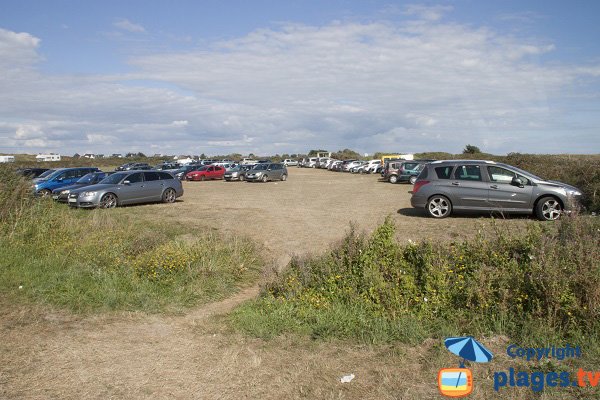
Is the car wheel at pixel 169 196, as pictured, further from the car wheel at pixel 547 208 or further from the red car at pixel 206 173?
the red car at pixel 206 173

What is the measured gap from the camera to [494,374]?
14.9ft

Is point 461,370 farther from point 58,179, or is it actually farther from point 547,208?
point 58,179

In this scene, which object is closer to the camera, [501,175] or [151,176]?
[501,175]

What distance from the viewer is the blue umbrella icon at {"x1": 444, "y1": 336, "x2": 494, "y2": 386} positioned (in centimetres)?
473

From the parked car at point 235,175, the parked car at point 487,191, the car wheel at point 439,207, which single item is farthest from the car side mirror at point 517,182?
the parked car at point 235,175

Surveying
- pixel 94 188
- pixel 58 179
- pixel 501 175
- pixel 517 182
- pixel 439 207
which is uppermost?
pixel 501 175

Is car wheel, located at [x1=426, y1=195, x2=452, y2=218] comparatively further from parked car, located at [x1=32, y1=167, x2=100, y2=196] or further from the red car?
the red car

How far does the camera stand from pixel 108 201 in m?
19.5

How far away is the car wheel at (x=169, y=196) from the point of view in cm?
2190

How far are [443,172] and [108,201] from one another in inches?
514

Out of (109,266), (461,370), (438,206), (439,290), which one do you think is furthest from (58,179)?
(461,370)

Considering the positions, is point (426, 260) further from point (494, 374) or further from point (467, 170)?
point (467, 170)

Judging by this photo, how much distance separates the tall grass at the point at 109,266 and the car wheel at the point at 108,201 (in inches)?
293

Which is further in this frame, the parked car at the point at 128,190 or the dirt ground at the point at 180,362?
the parked car at the point at 128,190
